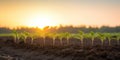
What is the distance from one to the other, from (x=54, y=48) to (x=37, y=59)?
3.83 metres

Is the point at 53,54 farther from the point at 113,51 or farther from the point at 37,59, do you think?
the point at 113,51

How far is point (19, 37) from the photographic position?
43031mm

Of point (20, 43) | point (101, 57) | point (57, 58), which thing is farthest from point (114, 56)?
point (20, 43)

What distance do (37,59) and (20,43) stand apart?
10796 mm

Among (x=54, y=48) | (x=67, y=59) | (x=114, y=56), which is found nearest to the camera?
(x=114, y=56)

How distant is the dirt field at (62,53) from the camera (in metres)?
26.2

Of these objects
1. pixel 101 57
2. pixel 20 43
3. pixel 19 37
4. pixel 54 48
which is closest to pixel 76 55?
pixel 101 57

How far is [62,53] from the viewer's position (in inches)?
1152

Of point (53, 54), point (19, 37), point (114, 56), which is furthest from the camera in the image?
point (19, 37)

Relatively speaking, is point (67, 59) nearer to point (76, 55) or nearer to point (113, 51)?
point (76, 55)

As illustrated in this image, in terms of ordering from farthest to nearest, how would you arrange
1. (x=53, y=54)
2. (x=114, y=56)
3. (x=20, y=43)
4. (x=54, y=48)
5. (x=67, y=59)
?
1. (x=20, y=43)
2. (x=54, y=48)
3. (x=53, y=54)
4. (x=67, y=59)
5. (x=114, y=56)

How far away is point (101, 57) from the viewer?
25.8 m

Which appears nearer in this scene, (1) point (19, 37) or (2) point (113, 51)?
(2) point (113, 51)

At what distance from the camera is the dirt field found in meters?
26.2
